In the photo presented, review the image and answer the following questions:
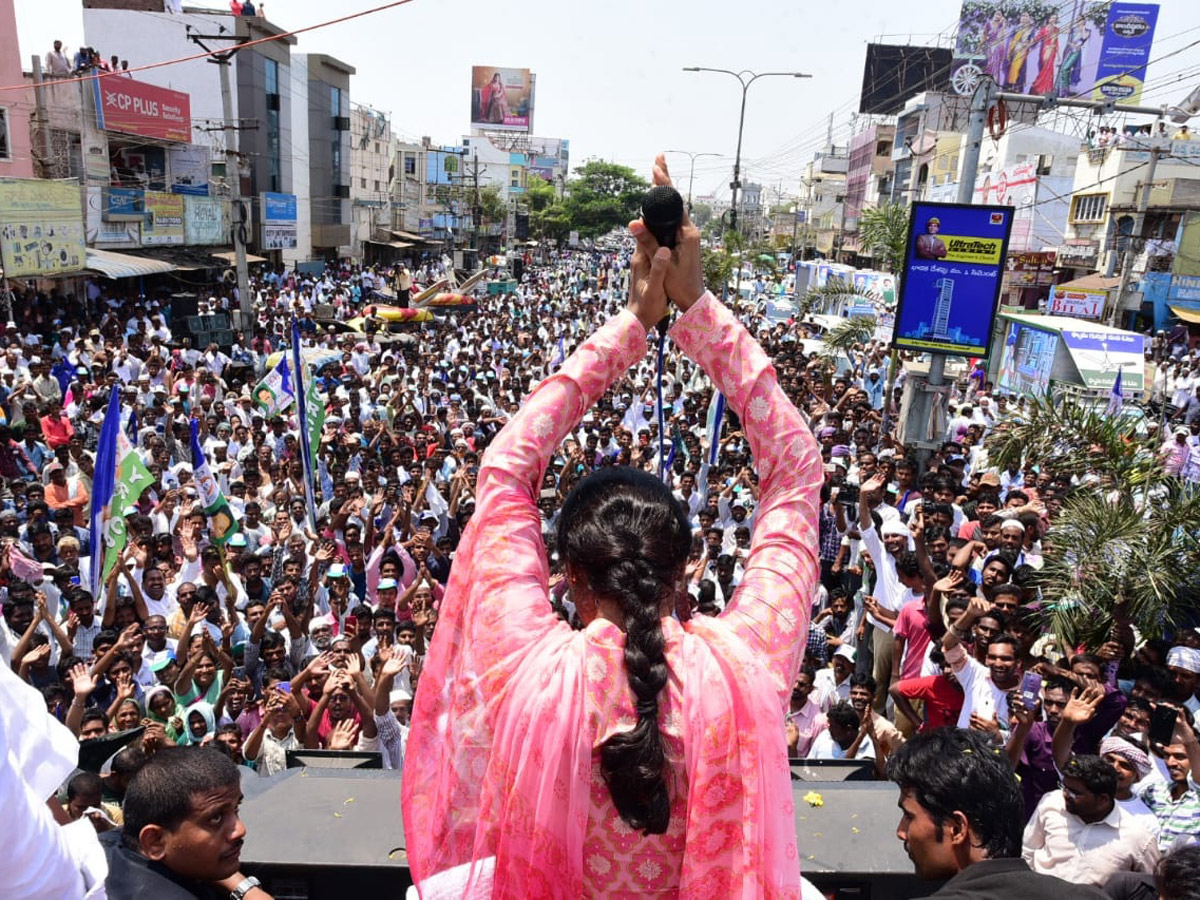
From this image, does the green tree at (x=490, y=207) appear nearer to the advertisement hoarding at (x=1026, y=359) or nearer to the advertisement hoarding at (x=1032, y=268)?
the advertisement hoarding at (x=1032, y=268)

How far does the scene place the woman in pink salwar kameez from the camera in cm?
107

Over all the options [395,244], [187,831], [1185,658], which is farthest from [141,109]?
[187,831]

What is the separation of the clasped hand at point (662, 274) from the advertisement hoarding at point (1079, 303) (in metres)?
25.1

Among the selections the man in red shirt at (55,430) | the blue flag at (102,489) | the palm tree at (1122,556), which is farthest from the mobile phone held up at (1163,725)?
the man in red shirt at (55,430)

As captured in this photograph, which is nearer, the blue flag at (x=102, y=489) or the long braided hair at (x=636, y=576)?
the long braided hair at (x=636, y=576)

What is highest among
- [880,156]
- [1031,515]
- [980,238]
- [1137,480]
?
[880,156]

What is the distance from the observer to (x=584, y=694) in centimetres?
108

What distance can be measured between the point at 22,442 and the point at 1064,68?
43.0m

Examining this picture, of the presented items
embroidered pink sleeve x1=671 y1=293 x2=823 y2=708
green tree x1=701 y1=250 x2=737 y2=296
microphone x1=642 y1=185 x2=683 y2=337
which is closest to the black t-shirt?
embroidered pink sleeve x1=671 y1=293 x2=823 y2=708

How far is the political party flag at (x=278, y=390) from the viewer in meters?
9.84

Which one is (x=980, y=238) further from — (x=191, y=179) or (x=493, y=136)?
(x=493, y=136)

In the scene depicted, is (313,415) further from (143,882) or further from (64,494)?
(143,882)

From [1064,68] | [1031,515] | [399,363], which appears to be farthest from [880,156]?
[1031,515]

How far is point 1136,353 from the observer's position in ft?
47.1
